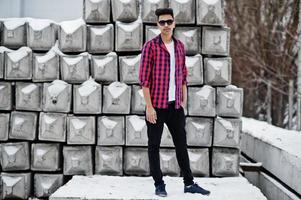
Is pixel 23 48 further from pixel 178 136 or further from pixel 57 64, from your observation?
pixel 178 136

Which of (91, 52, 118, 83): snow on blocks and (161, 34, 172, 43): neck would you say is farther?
(91, 52, 118, 83): snow on blocks

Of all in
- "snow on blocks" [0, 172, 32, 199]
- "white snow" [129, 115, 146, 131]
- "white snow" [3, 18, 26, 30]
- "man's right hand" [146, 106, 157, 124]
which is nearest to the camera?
"man's right hand" [146, 106, 157, 124]

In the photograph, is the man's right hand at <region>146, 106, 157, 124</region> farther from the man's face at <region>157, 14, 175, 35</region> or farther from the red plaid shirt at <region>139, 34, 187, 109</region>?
the man's face at <region>157, 14, 175, 35</region>

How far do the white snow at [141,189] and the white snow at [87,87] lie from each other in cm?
108

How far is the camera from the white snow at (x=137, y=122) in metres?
6.10

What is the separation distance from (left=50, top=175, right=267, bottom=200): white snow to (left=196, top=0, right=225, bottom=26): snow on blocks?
2.04 m

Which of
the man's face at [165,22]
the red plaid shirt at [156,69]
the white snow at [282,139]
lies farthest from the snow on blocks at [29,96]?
the white snow at [282,139]

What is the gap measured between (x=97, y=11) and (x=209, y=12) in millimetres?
1473

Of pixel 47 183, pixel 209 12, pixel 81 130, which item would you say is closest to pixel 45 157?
pixel 47 183

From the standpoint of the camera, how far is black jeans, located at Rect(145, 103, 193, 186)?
4.99 meters

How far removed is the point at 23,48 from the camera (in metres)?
6.33

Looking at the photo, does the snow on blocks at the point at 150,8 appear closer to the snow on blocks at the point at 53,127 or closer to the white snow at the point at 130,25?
the white snow at the point at 130,25

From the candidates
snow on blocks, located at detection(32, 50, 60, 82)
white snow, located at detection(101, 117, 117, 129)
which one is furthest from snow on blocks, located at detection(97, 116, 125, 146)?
snow on blocks, located at detection(32, 50, 60, 82)

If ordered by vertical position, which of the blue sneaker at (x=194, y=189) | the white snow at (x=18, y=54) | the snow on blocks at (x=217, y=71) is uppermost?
the white snow at (x=18, y=54)
